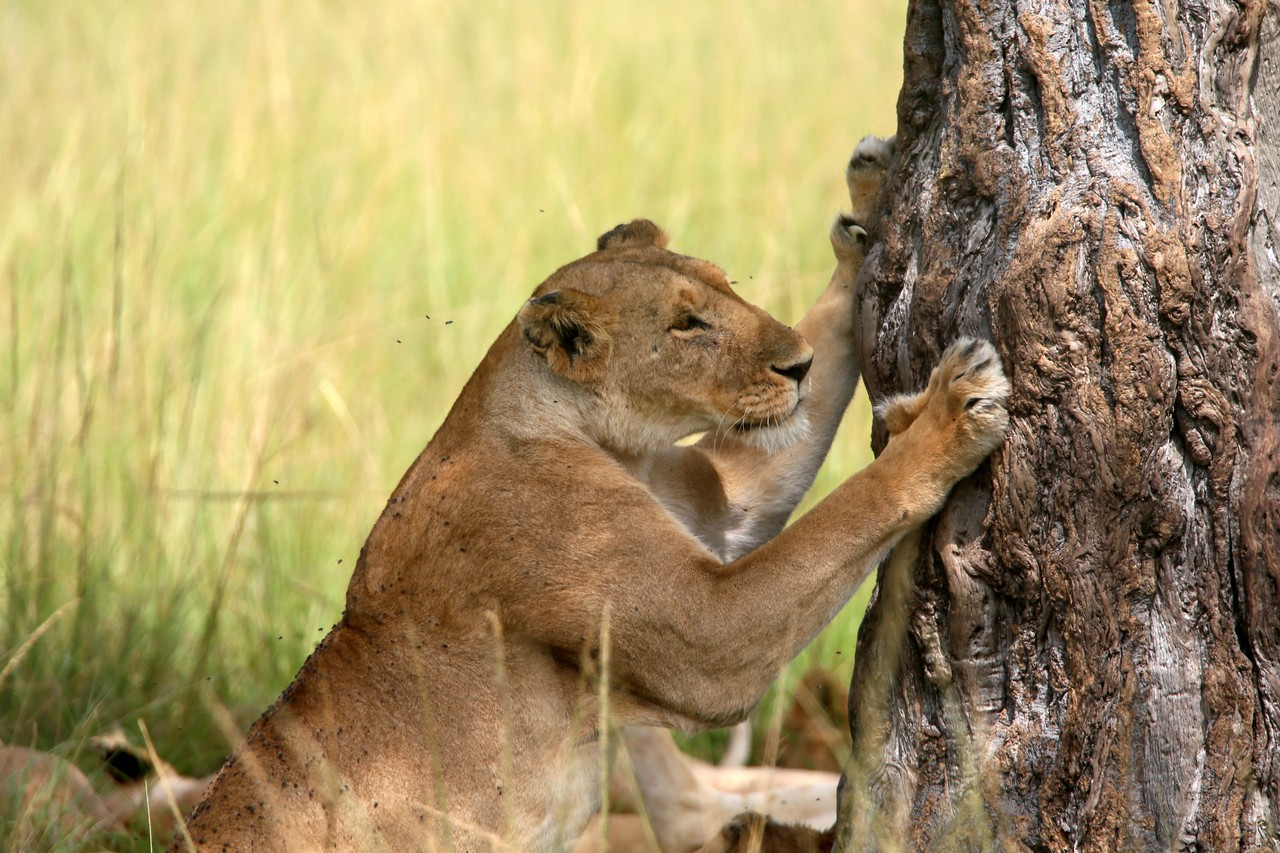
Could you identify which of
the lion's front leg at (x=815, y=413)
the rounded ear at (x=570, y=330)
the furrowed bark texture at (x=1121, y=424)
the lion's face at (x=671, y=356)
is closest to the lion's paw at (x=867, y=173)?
the lion's front leg at (x=815, y=413)

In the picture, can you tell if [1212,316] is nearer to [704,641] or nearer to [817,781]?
[704,641]

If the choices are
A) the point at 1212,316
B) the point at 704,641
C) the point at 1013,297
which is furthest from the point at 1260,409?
the point at 704,641

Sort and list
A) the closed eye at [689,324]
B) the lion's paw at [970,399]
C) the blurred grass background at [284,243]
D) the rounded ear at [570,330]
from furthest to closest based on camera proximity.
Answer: the blurred grass background at [284,243] < the closed eye at [689,324] < the rounded ear at [570,330] < the lion's paw at [970,399]

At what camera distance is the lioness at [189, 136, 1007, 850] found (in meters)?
3.36

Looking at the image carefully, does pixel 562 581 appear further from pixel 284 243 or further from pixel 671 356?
pixel 284 243

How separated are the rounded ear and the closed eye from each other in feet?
0.58

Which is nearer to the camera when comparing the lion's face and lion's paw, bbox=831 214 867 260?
the lion's face

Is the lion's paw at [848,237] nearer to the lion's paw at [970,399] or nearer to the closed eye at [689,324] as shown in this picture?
the closed eye at [689,324]

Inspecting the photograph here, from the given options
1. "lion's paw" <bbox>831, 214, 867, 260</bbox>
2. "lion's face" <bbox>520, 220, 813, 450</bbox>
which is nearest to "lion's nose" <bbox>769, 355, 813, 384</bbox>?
"lion's face" <bbox>520, 220, 813, 450</bbox>

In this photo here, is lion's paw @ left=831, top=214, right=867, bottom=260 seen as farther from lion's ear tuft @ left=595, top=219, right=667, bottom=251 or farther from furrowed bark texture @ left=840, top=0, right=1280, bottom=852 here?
furrowed bark texture @ left=840, top=0, right=1280, bottom=852

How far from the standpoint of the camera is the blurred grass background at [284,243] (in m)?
5.29

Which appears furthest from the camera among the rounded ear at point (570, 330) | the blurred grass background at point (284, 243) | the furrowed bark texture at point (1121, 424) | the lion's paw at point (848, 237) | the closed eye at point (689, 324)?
the blurred grass background at point (284, 243)

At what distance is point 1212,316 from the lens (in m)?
2.84

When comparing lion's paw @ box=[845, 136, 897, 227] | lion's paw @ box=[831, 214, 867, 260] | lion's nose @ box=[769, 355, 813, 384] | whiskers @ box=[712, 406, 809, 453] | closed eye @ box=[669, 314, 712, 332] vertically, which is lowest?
whiskers @ box=[712, 406, 809, 453]
